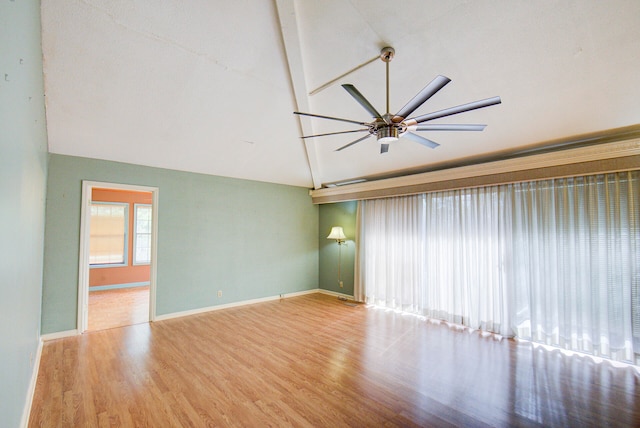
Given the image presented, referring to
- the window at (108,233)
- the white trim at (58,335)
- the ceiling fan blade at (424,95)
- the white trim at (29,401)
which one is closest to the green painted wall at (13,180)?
the white trim at (29,401)

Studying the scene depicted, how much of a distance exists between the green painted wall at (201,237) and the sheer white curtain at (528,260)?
2103 millimetres

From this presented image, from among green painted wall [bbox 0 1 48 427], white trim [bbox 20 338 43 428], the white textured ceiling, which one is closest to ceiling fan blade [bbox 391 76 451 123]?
the white textured ceiling

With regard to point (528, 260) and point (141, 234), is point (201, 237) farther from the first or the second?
point (528, 260)

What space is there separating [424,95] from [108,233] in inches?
328

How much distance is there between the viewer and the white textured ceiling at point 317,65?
2265 mm

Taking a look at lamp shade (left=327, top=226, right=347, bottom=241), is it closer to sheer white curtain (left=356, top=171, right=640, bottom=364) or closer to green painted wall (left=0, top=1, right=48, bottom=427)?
sheer white curtain (left=356, top=171, right=640, bottom=364)

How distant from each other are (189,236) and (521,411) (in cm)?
499

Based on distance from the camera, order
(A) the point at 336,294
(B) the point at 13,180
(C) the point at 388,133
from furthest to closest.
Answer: (A) the point at 336,294
(C) the point at 388,133
(B) the point at 13,180

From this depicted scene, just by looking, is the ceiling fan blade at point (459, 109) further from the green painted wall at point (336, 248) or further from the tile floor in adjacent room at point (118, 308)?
the tile floor in adjacent room at point (118, 308)

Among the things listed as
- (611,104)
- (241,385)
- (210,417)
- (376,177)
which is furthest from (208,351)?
(611,104)

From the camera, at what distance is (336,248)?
6.62 metres

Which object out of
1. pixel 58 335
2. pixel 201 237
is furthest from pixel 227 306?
pixel 58 335

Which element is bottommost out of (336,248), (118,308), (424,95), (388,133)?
(118,308)

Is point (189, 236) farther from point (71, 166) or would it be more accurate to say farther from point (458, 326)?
point (458, 326)
